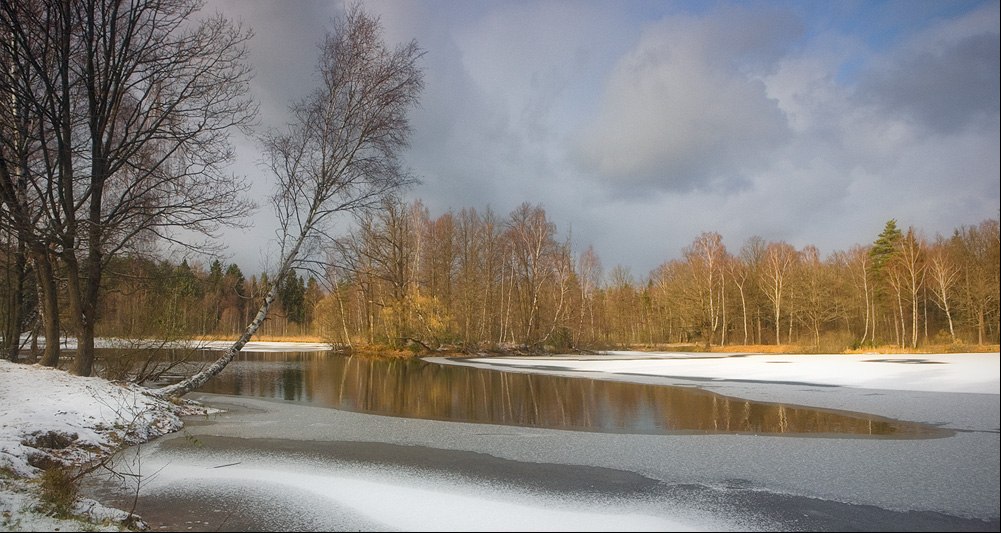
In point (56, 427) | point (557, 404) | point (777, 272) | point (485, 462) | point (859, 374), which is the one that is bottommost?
point (557, 404)

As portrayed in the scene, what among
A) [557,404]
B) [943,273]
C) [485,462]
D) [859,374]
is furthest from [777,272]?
[485,462]

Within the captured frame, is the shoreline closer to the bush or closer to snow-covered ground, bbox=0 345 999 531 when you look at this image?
snow-covered ground, bbox=0 345 999 531

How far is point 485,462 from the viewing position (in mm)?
7957

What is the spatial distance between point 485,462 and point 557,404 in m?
6.76

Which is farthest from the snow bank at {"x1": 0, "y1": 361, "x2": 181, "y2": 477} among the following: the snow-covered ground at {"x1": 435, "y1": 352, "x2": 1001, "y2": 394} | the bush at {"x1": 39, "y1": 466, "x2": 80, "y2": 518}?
the snow-covered ground at {"x1": 435, "y1": 352, "x2": 1001, "y2": 394}

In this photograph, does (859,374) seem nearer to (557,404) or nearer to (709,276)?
(557,404)

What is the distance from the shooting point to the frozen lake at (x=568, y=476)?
17.5 ft

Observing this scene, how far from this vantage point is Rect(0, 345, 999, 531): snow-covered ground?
542 centimetres

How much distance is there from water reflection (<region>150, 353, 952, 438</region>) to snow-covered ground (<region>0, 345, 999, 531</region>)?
0.91m

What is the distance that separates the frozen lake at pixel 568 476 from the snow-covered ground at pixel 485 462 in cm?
3

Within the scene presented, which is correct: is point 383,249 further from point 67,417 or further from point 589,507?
point 589,507

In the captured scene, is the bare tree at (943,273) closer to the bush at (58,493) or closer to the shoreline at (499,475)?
the shoreline at (499,475)

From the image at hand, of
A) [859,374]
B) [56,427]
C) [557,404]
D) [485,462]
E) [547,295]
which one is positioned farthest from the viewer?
[547,295]

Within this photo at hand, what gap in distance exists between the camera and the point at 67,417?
9.06 m
